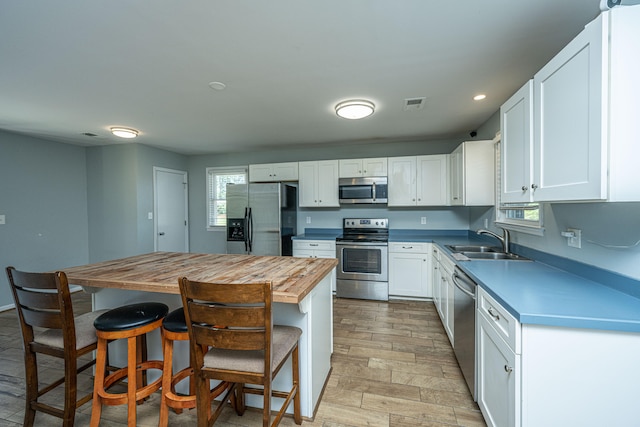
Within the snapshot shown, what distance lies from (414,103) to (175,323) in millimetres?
2815

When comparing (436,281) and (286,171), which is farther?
(286,171)

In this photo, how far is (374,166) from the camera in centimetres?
409

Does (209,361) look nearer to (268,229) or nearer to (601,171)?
(601,171)

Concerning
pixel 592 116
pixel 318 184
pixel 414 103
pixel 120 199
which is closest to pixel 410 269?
pixel 318 184

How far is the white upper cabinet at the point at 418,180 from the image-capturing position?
12.6 ft

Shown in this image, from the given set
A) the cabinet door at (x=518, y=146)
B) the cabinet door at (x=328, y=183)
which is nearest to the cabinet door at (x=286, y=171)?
the cabinet door at (x=328, y=183)

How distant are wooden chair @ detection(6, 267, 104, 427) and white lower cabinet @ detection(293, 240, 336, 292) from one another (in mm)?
2793

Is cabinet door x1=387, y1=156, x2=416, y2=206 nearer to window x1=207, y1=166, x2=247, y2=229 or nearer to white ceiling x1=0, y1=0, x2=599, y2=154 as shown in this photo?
white ceiling x1=0, y1=0, x2=599, y2=154

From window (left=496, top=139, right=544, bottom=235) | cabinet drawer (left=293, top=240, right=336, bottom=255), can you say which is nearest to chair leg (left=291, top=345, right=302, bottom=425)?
window (left=496, top=139, right=544, bottom=235)

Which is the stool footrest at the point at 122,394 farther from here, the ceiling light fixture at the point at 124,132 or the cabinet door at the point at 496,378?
the ceiling light fixture at the point at 124,132

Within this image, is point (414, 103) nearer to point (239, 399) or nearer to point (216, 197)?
point (239, 399)

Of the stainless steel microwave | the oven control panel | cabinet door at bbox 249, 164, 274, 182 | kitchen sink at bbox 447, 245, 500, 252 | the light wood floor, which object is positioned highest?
cabinet door at bbox 249, 164, 274, 182

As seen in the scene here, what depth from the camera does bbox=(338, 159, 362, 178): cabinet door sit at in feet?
13.6

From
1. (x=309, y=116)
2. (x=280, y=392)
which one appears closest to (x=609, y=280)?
(x=280, y=392)
